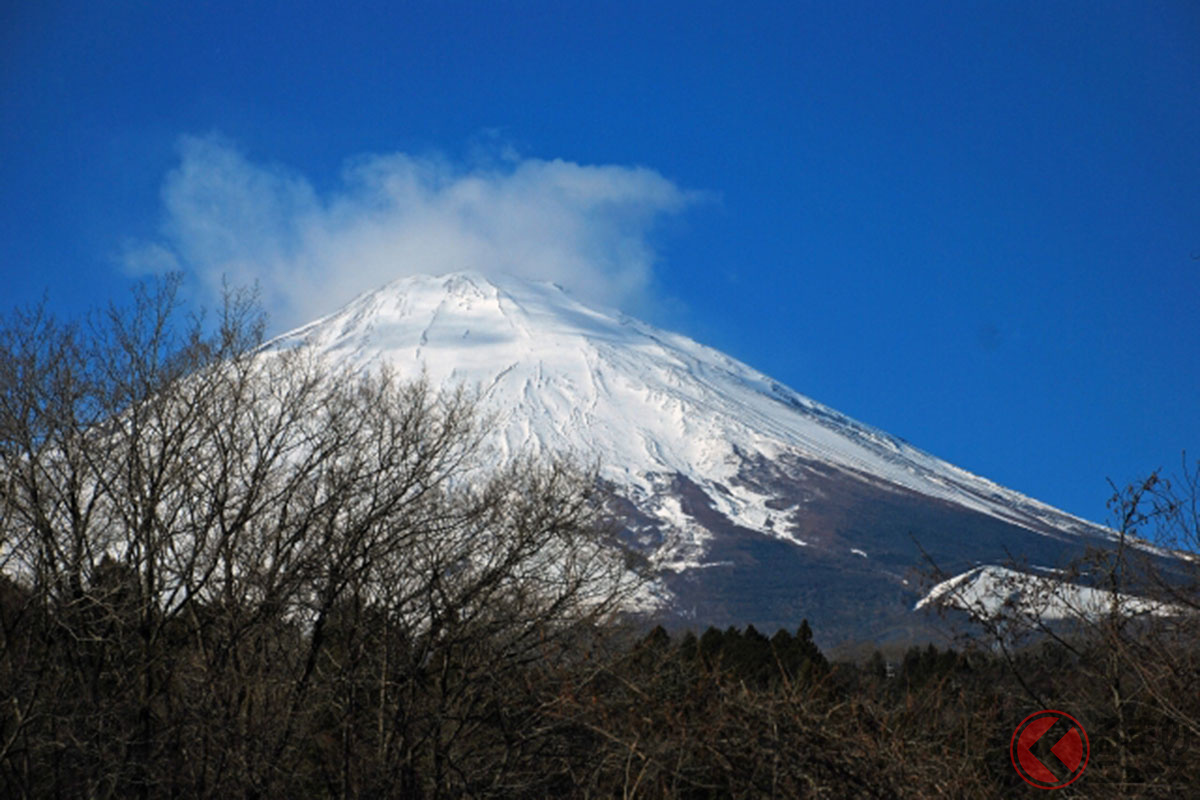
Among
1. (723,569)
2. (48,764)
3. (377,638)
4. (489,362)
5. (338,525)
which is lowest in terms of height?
(48,764)

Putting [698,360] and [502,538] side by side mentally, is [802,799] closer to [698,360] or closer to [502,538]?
[502,538]

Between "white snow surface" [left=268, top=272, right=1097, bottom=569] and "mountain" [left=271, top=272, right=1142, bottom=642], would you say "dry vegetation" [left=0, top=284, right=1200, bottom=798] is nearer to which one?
"mountain" [left=271, top=272, right=1142, bottom=642]

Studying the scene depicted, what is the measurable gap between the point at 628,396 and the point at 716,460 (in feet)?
42.6

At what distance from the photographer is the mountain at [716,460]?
3730 inches

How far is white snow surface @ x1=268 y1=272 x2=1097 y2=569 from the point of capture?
106 m

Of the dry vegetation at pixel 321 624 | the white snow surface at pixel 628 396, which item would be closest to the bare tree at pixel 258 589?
the dry vegetation at pixel 321 624

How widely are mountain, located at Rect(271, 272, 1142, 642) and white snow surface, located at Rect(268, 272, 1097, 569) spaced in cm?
29

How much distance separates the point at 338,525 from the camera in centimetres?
1234

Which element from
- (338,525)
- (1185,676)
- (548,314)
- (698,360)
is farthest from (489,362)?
(1185,676)

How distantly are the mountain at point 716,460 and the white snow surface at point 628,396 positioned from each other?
29 cm

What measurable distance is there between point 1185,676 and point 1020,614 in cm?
98

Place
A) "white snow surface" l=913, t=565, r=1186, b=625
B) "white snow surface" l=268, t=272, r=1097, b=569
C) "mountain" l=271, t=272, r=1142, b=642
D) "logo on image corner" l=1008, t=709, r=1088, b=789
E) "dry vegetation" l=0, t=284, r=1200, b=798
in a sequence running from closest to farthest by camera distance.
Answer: "logo on image corner" l=1008, t=709, r=1088, b=789
"white snow surface" l=913, t=565, r=1186, b=625
"dry vegetation" l=0, t=284, r=1200, b=798
"mountain" l=271, t=272, r=1142, b=642
"white snow surface" l=268, t=272, r=1097, b=569

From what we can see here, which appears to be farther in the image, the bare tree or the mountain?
the mountain

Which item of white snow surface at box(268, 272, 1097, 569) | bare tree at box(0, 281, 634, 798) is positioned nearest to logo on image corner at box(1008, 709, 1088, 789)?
bare tree at box(0, 281, 634, 798)
